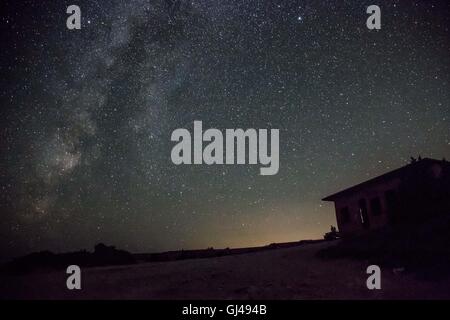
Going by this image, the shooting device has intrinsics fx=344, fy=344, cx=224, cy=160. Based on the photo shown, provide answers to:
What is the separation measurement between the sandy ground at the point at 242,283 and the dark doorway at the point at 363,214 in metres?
9.20

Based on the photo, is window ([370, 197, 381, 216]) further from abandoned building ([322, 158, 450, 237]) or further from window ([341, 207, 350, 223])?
window ([341, 207, 350, 223])

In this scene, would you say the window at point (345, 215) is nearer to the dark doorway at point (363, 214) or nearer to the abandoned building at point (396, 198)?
the abandoned building at point (396, 198)

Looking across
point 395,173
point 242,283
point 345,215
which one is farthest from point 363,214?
point 242,283

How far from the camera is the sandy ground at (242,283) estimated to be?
9.19m

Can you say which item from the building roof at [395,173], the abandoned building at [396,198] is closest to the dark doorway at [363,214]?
the abandoned building at [396,198]

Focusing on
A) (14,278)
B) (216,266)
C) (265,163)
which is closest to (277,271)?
(216,266)

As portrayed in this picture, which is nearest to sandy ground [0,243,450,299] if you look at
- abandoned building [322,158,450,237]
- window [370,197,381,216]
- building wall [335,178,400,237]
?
abandoned building [322,158,450,237]

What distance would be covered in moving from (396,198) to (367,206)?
6193mm

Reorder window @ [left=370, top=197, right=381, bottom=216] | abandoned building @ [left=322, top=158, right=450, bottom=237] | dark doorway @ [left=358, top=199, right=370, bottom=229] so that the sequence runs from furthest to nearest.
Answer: dark doorway @ [left=358, top=199, right=370, bottom=229] → window @ [left=370, top=197, right=381, bottom=216] → abandoned building @ [left=322, top=158, right=450, bottom=237]

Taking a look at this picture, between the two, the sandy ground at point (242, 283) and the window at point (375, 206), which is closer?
the sandy ground at point (242, 283)

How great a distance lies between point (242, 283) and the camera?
10.4m

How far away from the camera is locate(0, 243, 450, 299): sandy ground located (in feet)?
30.1

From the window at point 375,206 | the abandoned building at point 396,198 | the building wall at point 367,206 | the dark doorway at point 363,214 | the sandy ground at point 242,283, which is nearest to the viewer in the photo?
the sandy ground at point 242,283

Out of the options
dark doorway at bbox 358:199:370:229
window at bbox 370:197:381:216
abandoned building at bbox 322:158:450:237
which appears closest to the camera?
abandoned building at bbox 322:158:450:237
